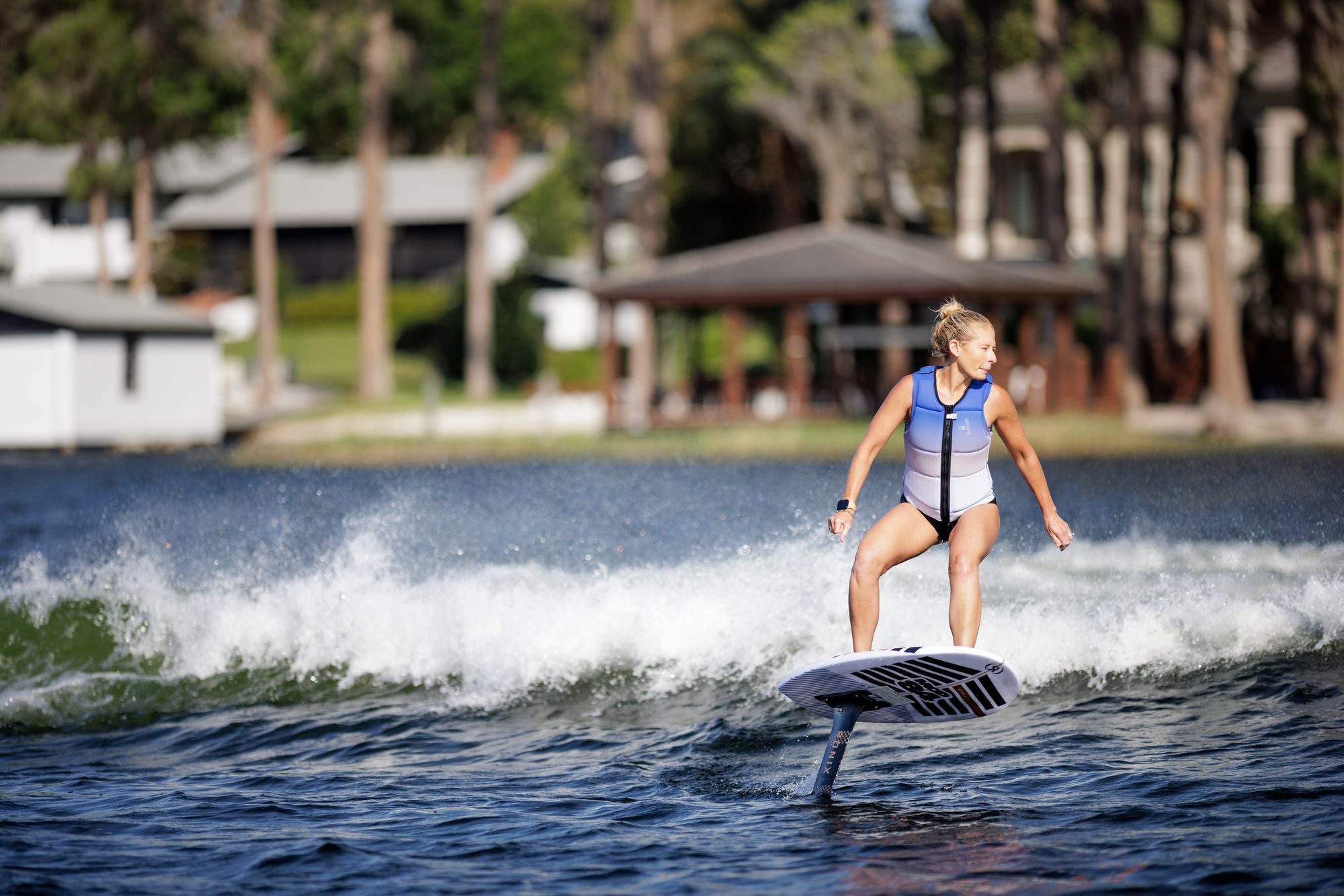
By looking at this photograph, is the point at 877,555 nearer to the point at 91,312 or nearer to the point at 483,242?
the point at 91,312

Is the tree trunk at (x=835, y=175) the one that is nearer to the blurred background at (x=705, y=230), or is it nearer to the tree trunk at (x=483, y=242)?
the blurred background at (x=705, y=230)

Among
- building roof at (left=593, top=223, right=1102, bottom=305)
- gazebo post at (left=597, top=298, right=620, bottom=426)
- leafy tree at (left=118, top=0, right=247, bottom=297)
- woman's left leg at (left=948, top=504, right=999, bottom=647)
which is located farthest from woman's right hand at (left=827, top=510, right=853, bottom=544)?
leafy tree at (left=118, top=0, right=247, bottom=297)

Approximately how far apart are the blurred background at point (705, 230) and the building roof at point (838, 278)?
78mm

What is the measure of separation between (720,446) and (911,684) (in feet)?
82.8

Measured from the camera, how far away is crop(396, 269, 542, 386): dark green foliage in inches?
2231

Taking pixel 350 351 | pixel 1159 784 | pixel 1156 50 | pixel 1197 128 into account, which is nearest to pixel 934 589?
pixel 1159 784

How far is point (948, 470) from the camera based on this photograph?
827 cm

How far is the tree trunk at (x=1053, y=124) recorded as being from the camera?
40.4m

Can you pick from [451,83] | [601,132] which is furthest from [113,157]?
[601,132]

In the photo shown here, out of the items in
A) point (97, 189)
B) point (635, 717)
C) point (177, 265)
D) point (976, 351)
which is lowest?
point (635, 717)

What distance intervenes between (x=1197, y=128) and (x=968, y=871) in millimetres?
28688

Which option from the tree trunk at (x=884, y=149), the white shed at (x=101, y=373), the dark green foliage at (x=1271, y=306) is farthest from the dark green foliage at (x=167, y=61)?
the dark green foliage at (x=1271, y=306)

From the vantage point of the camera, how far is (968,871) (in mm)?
7312

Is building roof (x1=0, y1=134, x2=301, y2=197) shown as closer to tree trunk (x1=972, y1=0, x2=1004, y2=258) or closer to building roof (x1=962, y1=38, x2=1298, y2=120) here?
building roof (x1=962, y1=38, x2=1298, y2=120)
